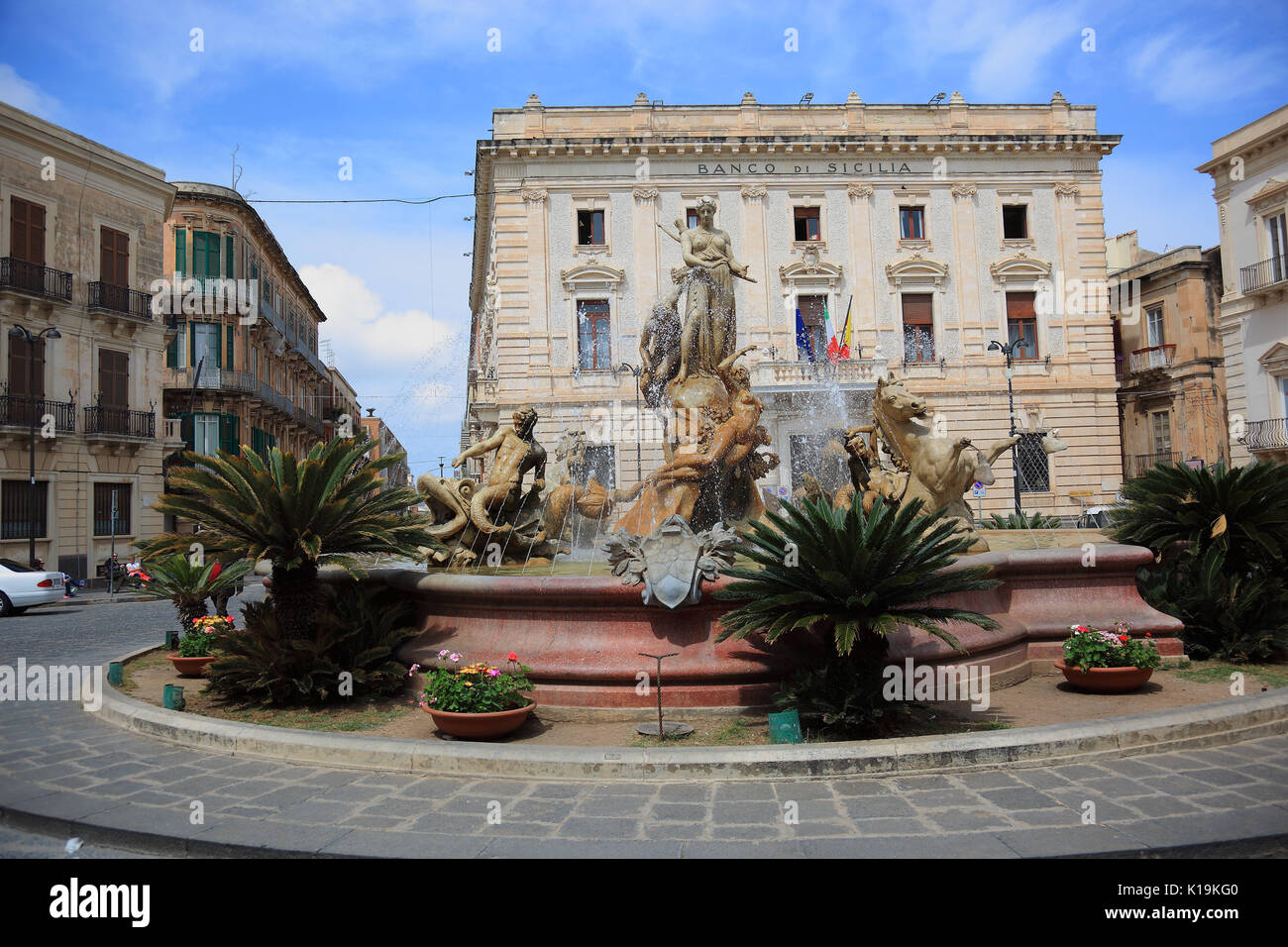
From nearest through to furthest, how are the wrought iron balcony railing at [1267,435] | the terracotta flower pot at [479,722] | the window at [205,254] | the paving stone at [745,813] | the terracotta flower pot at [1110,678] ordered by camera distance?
the paving stone at [745,813] → the terracotta flower pot at [479,722] → the terracotta flower pot at [1110,678] → the wrought iron balcony railing at [1267,435] → the window at [205,254]

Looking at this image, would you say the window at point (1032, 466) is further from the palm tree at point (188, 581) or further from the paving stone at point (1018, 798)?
the paving stone at point (1018, 798)

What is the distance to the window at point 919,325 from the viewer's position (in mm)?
34031

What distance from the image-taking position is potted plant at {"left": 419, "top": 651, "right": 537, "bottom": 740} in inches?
238

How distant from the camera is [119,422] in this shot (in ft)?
96.1

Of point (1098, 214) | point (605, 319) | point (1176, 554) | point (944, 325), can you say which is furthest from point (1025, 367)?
point (1176, 554)

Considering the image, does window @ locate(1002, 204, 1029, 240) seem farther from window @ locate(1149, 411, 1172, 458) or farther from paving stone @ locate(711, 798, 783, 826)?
paving stone @ locate(711, 798, 783, 826)

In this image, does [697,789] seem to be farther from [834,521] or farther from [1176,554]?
[1176,554]

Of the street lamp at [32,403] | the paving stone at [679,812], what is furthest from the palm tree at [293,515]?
the street lamp at [32,403]

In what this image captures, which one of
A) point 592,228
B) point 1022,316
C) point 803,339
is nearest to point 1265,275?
point 1022,316

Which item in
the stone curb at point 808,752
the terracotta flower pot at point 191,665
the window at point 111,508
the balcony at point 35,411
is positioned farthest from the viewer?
the window at point 111,508

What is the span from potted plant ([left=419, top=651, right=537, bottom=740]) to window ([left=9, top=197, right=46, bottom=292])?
2739 centimetres

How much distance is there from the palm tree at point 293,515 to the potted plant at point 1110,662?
575 centimetres

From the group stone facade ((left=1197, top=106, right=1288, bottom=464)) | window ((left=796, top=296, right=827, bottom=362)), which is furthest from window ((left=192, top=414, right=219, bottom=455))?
stone facade ((left=1197, top=106, right=1288, bottom=464))
